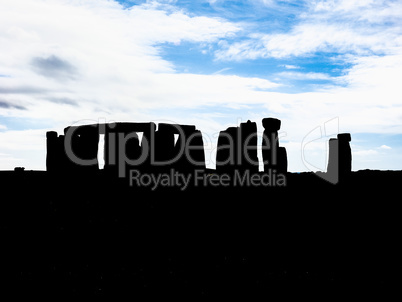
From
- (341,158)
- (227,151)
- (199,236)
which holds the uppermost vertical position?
(227,151)

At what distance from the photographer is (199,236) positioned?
10516 mm

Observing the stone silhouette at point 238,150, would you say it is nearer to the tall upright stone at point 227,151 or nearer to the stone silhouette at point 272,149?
the tall upright stone at point 227,151

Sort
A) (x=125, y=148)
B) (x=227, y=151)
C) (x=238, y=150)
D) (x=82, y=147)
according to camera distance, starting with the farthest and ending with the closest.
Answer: (x=82, y=147)
(x=125, y=148)
(x=227, y=151)
(x=238, y=150)

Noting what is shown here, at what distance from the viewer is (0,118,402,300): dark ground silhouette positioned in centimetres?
805

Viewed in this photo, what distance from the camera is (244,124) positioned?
1168 centimetres

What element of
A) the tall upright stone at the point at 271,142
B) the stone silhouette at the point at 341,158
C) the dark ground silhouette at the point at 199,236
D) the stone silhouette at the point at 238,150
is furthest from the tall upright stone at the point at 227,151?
the stone silhouette at the point at 341,158

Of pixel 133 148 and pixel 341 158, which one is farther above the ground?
pixel 133 148

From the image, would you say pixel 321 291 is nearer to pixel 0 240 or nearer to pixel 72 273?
pixel 72 273

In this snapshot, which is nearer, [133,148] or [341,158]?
[341,158]

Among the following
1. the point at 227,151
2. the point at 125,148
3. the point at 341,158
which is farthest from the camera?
the point at 125,148

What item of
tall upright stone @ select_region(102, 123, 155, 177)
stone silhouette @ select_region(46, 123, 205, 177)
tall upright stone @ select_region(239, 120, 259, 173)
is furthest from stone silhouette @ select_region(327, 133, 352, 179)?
tall upright stone @ select_region(102, 123, 155, 177)

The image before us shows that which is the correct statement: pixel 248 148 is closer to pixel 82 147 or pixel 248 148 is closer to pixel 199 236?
pixel 199 236

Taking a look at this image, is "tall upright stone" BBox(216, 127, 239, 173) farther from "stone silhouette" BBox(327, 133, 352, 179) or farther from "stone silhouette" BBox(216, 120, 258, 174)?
"stone silhouette" BBox(327, 133, 352, 179)

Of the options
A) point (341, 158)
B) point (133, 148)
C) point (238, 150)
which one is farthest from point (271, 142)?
point (133, 148)
